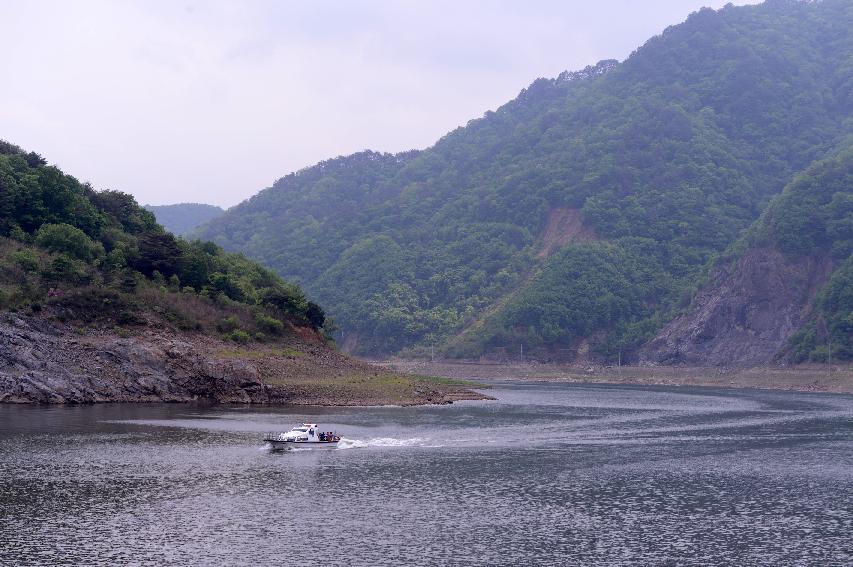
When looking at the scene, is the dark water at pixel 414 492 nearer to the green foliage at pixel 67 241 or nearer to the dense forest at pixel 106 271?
the dense forest at pixel 106 271

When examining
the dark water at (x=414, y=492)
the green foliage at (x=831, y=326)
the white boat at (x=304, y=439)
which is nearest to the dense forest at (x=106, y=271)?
the dark water at (x=414, y=492)

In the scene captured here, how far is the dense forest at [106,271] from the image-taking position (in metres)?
104

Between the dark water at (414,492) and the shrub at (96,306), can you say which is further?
the shrub at (96,306)

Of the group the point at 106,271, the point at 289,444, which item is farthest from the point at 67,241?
the point at 289,444

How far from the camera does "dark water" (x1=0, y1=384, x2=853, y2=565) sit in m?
42.9

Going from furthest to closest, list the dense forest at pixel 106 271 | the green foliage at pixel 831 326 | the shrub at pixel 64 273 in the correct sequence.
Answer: the green foliage at pixel 831 326 < the shrub at pixel 64 273 < the dense forest at pixel 106 271

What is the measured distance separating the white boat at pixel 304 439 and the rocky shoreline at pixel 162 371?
30764mm

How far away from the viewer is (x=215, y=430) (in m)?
78.8

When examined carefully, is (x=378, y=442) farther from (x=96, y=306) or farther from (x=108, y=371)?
(x=96, y=306)

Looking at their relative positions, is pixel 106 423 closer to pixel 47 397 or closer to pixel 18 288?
pixel 47 397

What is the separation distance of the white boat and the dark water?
1.38 m

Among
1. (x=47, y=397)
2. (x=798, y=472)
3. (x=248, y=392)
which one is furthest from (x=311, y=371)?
(x=798, y=472)

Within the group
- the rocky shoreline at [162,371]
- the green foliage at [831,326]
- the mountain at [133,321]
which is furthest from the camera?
the green foliage at [831,326]

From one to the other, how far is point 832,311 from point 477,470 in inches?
5695
